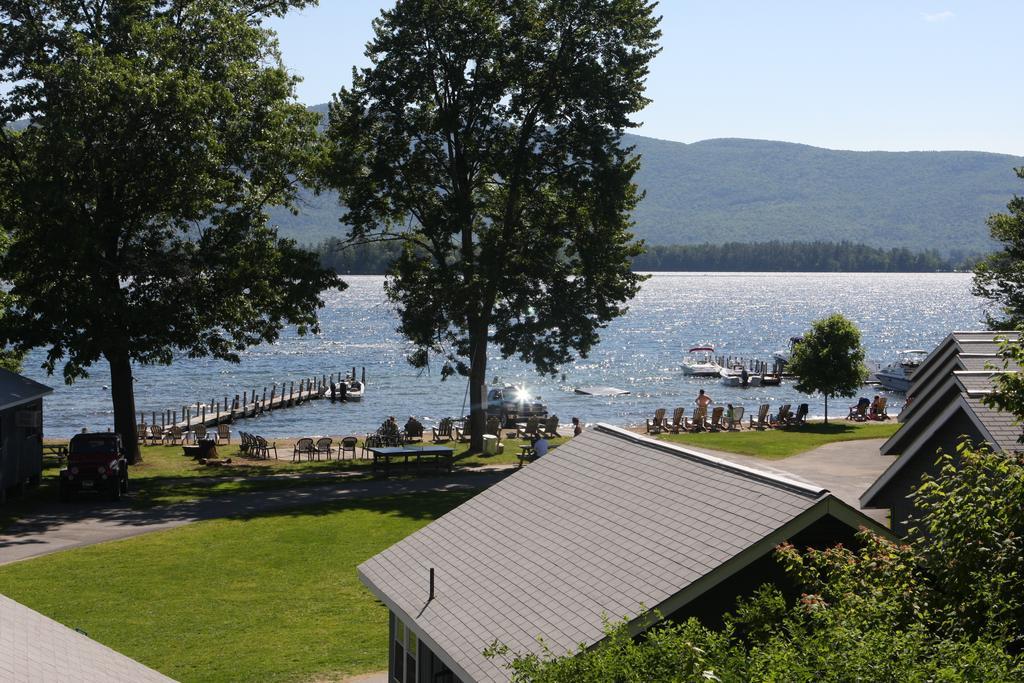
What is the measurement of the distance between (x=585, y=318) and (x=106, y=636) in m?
29.7

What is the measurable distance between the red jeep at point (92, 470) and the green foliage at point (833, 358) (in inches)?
1349

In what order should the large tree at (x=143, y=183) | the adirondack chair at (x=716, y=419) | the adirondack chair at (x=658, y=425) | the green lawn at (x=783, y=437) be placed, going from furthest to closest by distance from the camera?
the adirondack chair at (x=716, y=419) < the adirondack chair at (x=658, y=425) < the green lawn at (x=783, y=437) < the large tree at (x=143, y=183)

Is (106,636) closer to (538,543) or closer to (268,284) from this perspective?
(538,543)

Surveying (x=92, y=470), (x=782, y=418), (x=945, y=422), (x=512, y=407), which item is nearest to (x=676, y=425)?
(x=782, y=418)

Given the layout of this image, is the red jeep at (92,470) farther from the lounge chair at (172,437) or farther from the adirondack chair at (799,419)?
the adirondack chair at (799,419)

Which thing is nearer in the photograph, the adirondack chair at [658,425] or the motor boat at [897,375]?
the adirondack chair at [658,425]

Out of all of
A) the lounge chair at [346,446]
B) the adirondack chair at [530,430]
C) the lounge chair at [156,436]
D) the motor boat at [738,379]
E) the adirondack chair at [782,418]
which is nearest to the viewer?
the adirondack chair at [530,430]

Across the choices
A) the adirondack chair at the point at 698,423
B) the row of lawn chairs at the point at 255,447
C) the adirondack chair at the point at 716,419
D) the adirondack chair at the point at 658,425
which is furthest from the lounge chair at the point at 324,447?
the adirondack chair at the point at 716,419

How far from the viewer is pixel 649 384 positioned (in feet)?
372

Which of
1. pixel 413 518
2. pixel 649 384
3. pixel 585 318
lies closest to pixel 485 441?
pixel 585 318

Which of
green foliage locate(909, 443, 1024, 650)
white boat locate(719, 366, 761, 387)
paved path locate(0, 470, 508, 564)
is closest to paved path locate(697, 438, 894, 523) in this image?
paved path locate(0, 470, 508, 564)

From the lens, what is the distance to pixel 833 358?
55438 millimetres

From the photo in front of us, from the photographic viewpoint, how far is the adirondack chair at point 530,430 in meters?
47.0

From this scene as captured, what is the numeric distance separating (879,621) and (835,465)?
100 feet
